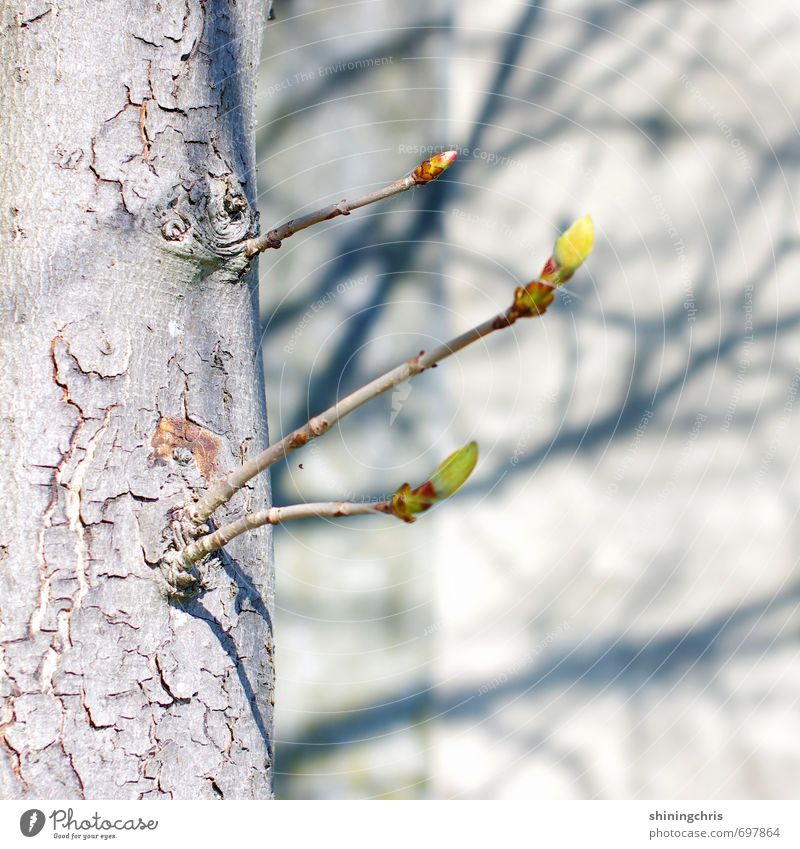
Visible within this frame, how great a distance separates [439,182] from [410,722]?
31.9 inches

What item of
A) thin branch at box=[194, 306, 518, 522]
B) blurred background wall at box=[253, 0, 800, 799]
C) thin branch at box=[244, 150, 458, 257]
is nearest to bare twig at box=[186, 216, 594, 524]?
thin branch at box=[194, 306, 518, 522]

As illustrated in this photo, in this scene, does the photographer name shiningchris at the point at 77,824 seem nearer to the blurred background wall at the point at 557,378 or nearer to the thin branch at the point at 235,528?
the thin branch at the point at 235,528

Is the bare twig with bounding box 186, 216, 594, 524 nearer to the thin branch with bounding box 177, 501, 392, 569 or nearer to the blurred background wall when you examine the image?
the thin branch with bounding box 177, 501, 392, 569

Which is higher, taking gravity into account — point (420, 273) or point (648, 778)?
point (420, 273)

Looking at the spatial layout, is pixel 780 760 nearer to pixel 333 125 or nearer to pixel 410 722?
pixel 410 722

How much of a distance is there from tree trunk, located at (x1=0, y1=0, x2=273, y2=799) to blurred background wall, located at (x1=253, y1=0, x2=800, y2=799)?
2.22 ft

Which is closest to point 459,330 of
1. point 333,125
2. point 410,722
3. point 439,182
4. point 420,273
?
→ point 420,273

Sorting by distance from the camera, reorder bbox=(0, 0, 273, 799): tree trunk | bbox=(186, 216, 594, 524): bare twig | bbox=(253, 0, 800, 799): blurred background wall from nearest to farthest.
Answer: bbox=(186, 216, 594, 524): bare twig → bbox=(0, 0, 273, 799): tree trunk → bbox=(253, 0, 800, 799): blurred background wall

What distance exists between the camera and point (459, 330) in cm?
121

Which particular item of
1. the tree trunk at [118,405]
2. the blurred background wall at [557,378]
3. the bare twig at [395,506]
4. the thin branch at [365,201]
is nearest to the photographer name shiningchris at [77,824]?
the tree trunk at [118,405]

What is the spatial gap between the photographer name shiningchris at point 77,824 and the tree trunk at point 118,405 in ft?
0.09

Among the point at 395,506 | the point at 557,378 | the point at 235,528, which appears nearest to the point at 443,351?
the point at 395,506

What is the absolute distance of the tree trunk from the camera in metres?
0.43

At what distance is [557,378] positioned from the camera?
1201mm
